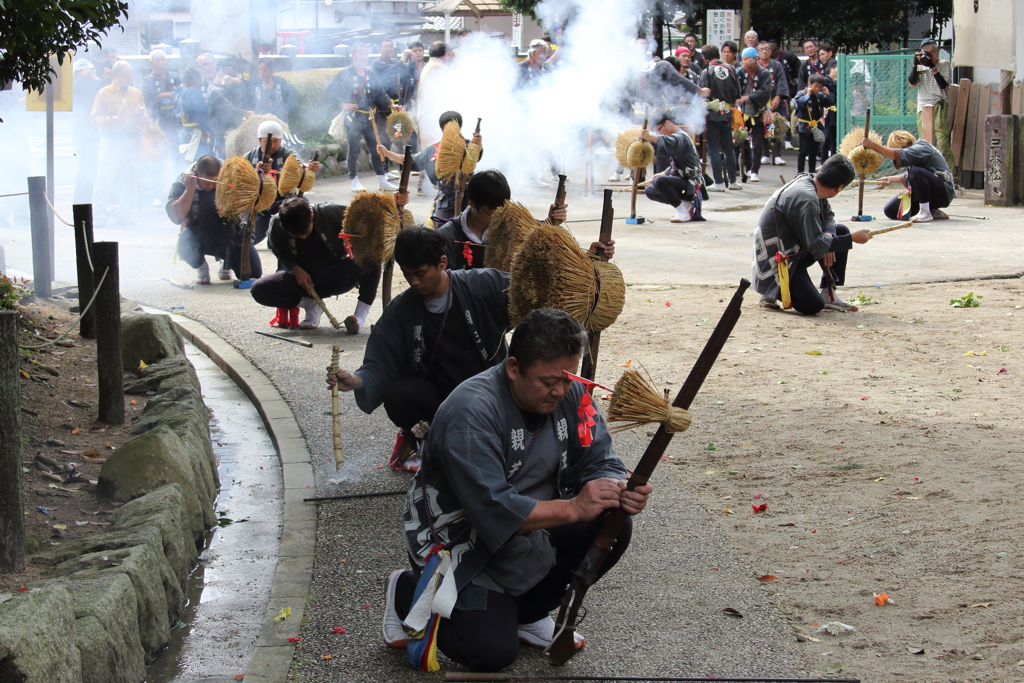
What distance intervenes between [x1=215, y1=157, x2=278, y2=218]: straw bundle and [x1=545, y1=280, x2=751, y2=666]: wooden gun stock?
281 inches

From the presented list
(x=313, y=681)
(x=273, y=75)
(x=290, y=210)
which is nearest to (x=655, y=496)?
(x=313, y=681)

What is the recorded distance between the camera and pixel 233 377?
302 inches

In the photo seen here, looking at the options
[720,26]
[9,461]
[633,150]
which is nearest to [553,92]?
[633,150]

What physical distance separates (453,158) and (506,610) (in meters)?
6.06

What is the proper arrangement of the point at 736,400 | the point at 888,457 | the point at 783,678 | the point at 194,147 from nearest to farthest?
the point at 783,678, the point at 888,457, the point at 736,400, the point at 194,147

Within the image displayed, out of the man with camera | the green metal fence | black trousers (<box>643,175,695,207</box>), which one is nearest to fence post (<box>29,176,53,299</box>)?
black trousers (<box>643,175,695,207</box>)

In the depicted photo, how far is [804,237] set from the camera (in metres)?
8.59

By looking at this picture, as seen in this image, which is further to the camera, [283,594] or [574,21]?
[574,21]

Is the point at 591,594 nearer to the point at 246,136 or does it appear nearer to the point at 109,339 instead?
the point at 109,339

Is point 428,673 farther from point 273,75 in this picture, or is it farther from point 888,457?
point 273,75

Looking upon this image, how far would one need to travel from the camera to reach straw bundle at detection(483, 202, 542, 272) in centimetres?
531

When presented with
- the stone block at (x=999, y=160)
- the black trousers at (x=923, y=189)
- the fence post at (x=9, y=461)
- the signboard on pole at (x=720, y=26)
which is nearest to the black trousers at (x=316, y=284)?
the fence post at (x=9, y=461)

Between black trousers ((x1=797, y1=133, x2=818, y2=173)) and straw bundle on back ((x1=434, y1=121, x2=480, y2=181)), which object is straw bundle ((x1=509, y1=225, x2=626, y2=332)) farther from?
black trousers ((x1=797, y1=133, x2=818, y2=173))

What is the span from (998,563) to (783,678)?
4.40ft
